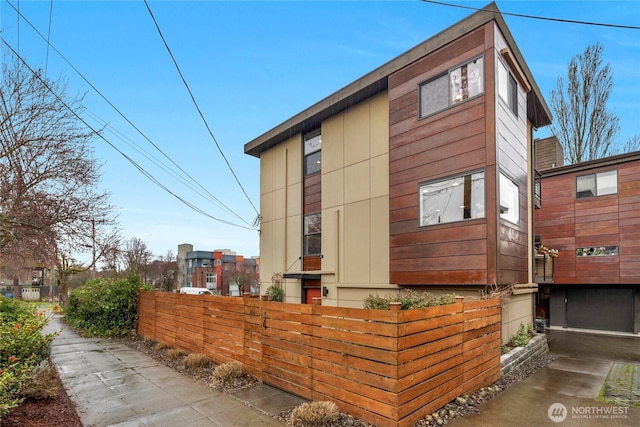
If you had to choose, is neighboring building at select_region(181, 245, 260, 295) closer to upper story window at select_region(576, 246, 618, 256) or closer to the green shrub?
the green shrub

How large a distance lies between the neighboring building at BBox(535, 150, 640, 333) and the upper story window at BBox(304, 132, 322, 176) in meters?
10.2

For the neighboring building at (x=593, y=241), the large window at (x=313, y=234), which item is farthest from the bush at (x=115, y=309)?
the neighboring building at (x=593, y=241)

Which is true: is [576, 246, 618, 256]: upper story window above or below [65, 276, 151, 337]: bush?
above

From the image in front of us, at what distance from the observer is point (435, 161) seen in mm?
7652

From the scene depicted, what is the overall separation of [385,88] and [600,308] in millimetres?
12800

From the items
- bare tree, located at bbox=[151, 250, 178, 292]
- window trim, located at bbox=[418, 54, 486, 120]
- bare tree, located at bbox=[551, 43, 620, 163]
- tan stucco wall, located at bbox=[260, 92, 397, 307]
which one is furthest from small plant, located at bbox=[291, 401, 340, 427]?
bare tree, located at bbox=[151, 250, 178, 292]

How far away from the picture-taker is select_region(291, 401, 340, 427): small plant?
4146mm

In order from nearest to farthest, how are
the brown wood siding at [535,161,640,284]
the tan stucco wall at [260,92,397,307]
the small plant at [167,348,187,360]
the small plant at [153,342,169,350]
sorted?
the small plant at [167,348,187,360] → the small plant at [153,342,169,350] → the tan stucco wall at [260,92,397,307] → the brown wood siding at [535,161,640,284]

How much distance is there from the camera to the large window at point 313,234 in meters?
10.8

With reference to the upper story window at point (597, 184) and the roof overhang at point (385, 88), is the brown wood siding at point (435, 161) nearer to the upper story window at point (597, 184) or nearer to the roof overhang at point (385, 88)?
the roof overhang at point (385, 88)

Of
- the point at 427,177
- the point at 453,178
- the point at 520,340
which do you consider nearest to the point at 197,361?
the point at 427,177

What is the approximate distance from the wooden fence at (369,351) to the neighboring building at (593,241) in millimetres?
9991

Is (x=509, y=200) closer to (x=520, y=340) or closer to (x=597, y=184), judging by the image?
(x=520, y=340)

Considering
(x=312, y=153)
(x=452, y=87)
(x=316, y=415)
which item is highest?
(x=452, y=87)
